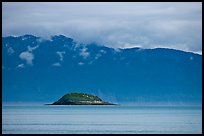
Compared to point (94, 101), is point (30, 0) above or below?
below

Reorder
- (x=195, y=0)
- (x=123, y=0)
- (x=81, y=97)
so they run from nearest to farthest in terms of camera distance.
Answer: (x=123, y=0), (x=195, y=0), (x=81, y=97)

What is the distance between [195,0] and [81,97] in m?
170

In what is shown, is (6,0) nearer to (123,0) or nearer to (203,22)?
(123,0)

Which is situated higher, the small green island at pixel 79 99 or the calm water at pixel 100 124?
the small green island at pixel 79 99

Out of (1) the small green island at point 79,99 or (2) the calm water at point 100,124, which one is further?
(1) the small green island at point 79,99

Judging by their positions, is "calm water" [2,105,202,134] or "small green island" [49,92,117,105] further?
"small green island" [49,92,117,105]

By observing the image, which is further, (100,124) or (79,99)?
(79,99)

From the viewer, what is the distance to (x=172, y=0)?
818 inches

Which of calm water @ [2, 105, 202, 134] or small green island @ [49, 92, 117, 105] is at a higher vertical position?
small green island @ [49, 92, 117, 105]

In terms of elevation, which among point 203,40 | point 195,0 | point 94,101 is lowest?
point 203,40

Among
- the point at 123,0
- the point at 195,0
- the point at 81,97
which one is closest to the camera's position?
the point at 123,0

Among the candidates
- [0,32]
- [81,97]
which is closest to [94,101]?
[81,97]

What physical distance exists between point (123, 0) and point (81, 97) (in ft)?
562

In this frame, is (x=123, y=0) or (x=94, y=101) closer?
(x=123, y=0)
